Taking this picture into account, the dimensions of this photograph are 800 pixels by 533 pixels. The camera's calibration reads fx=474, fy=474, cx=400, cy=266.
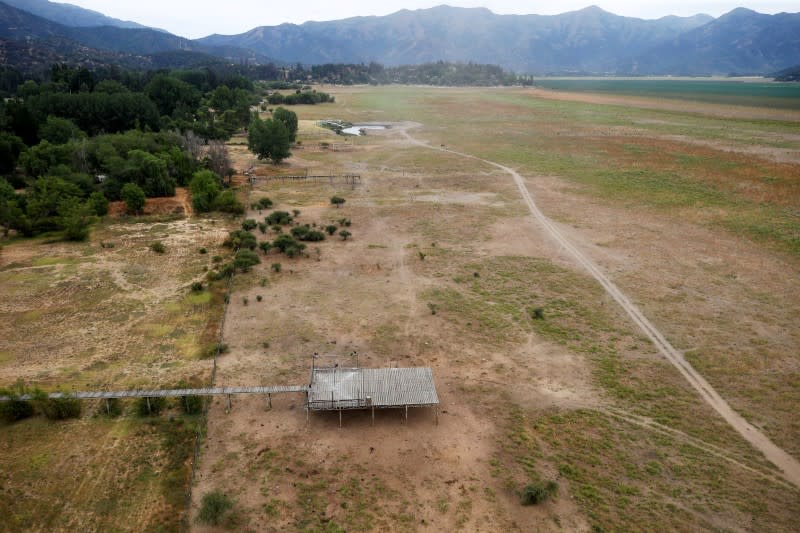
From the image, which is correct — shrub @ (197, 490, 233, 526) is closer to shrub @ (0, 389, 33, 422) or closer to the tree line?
shrub @ (0, 389, 33, 422)

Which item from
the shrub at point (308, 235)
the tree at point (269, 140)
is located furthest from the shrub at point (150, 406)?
the tree at point (269, 140)

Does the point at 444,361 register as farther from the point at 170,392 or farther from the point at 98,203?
the point at 98,203

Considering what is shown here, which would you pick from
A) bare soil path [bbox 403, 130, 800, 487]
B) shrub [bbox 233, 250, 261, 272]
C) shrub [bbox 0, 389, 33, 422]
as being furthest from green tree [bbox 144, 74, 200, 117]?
bare soil path [bbox 403, 130, 800, 487]

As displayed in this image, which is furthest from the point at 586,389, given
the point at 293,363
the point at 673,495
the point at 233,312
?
the point at 233,312

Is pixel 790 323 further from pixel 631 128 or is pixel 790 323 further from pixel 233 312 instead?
pixel 631 128

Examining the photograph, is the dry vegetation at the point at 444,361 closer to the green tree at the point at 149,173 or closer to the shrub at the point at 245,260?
the shrub at the point at 245,260
